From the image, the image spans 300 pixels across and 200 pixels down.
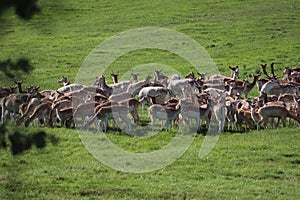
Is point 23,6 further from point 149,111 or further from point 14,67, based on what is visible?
point 149,111

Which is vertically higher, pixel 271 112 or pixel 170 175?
pixel 271 112

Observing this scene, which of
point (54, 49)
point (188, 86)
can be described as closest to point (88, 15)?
point (54, 49)

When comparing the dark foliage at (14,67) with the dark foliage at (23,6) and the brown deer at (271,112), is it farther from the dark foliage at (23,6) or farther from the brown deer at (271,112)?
the brown deer at (271,112)

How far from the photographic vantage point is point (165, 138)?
690 inches

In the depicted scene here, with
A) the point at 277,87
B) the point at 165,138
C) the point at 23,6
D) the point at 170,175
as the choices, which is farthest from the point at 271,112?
the point at 23,6

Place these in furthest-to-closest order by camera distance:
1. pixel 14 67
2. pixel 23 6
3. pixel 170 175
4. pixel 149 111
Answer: pixel 149 111, pixel 170 175, pixel 14 67, pixel 23 6

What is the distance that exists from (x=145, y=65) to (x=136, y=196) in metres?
18.2

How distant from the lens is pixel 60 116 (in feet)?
61.4

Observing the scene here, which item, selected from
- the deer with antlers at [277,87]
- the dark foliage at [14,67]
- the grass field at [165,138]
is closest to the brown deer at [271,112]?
the grass field at [165,138]

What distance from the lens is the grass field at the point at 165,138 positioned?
44.4 feet

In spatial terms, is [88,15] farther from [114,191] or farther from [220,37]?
[114,191]

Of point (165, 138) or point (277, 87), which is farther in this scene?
point (277, 87)

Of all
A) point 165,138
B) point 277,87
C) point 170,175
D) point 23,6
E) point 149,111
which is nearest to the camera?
point 23,6

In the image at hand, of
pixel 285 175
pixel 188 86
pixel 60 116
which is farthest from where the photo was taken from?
pixel 188 86
